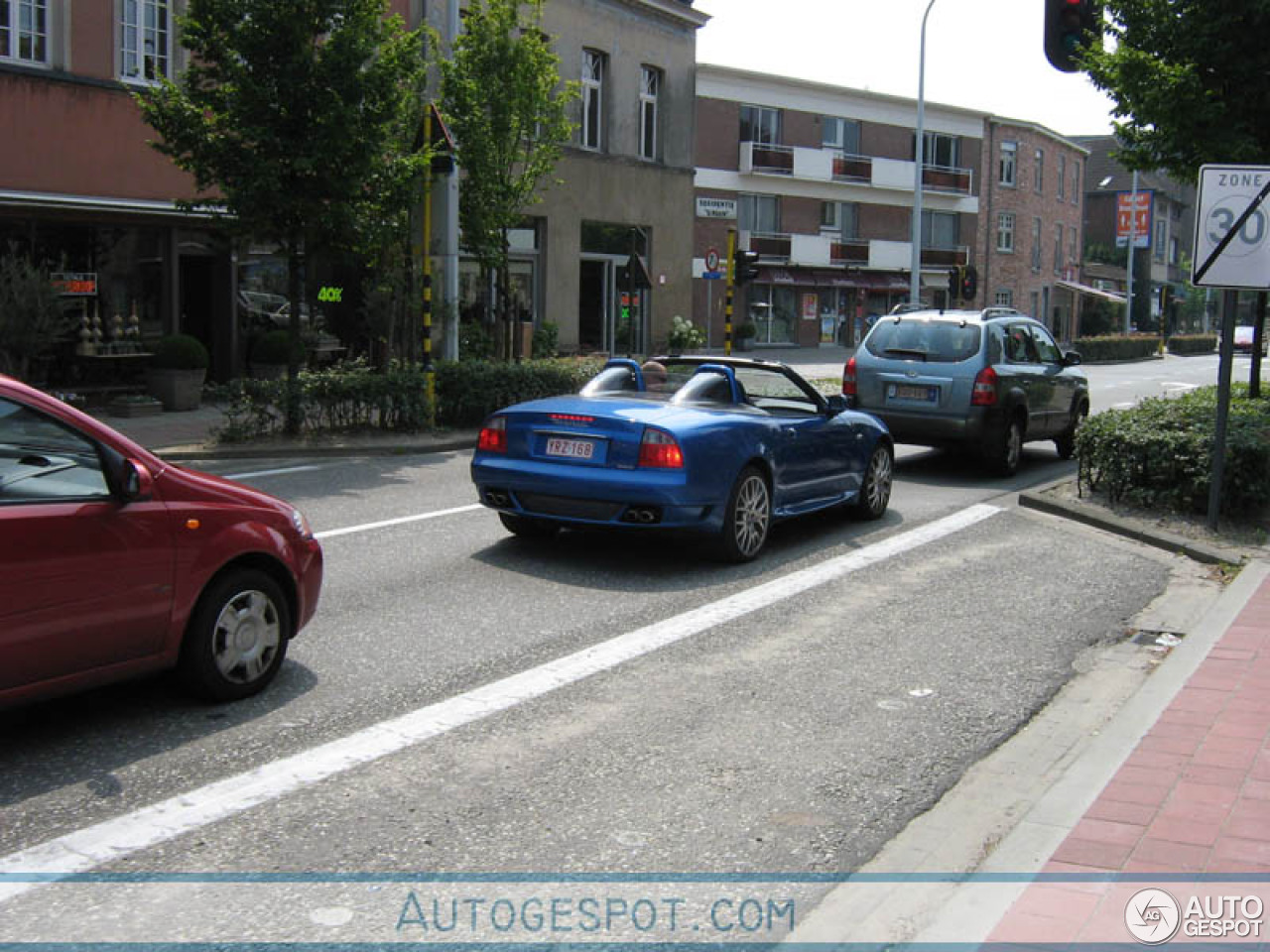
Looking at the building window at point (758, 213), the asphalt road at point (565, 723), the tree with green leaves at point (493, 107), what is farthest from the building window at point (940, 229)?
the asphalt road at point (565, 723)

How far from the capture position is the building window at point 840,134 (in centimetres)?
5253

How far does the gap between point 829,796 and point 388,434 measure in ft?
39.2

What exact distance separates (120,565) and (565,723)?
1.86 m

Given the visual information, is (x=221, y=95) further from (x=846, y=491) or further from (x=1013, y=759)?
(x=1013, y=759)

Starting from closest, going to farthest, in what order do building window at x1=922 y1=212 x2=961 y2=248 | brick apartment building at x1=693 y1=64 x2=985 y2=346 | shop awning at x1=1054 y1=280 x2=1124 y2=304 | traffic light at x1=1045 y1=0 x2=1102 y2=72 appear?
traffic light at x1=1045 y1=0 x2=1102 y2=72, brick apartment building at x1=693 y1=64 x2=985 y2=346, building window at x1=922 y1=212 x2=961 y2=248, shop awning at x1=1054 y1=280 x2=1124 y2=304

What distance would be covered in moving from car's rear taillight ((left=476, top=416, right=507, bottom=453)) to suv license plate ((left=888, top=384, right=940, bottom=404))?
20.8 feet

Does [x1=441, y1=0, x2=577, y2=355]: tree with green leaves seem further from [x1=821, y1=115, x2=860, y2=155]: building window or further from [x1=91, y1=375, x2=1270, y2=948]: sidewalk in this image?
[x1=821, y1=115, x2=860, y2=155]: building window

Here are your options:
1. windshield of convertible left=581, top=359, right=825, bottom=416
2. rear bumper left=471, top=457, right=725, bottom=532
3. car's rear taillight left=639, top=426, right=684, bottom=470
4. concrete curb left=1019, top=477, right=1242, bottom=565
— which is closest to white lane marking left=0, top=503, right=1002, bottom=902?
rear bumper left=471, top=457, right=725, bottom=532

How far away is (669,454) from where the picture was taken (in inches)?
322

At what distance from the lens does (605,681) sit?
6.04m

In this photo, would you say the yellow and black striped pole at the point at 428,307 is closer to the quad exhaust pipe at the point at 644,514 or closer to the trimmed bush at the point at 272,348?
the trimmed bush at the point at 272,348

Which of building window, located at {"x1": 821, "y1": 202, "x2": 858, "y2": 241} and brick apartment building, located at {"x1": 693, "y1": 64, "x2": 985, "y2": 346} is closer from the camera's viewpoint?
brick apartment building, located at {"x1": 693, "y1": 64, "x2": 985, "y2": 346}

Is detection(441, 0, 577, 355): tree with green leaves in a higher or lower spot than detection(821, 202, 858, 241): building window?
lower

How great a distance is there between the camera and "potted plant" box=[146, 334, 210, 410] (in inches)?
733
